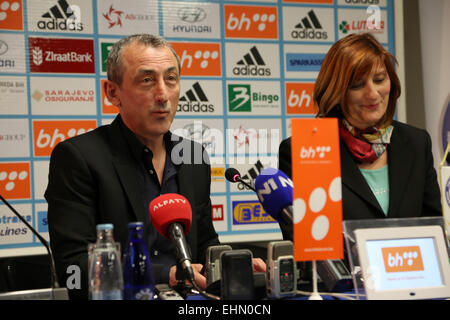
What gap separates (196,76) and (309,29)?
0.84 meters

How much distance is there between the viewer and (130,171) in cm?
177

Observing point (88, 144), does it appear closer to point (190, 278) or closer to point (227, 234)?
point (190, 278)

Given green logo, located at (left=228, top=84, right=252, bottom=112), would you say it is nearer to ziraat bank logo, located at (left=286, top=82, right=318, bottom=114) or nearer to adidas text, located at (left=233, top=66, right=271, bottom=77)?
adidas text, located at (left=233, top=66, right=271, bottom=77)

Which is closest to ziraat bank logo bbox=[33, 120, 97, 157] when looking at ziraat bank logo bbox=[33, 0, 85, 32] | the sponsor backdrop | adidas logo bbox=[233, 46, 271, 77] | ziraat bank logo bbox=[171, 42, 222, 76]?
the sponsor backdrop

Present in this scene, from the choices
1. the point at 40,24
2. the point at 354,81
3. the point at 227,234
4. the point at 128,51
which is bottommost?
the point at 227,234

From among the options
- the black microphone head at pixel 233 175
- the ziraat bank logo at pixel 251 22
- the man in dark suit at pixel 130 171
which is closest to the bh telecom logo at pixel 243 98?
the ziraat bank logo at pixel 251 22

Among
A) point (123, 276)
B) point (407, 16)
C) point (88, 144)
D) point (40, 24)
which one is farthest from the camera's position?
point (407, 16)

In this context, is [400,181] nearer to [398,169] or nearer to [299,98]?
[398,169]

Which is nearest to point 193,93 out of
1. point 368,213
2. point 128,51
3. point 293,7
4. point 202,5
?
point 202,5

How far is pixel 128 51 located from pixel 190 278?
993 mm

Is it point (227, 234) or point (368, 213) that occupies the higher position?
point (368, 213)

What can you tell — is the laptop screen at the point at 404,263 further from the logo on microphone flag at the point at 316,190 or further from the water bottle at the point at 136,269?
the water bottle at the point at 136,269

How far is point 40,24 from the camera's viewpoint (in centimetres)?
289

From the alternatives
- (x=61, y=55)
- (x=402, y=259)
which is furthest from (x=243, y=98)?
(x=402, y=259)
